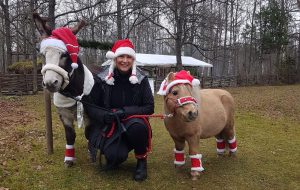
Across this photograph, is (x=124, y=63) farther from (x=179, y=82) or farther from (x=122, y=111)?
(x=179, y=82)

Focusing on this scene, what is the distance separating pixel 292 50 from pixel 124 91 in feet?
104

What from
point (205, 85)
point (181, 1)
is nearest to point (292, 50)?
point (205, 85)

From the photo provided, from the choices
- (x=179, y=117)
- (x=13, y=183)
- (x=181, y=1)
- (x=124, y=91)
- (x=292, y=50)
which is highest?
(x=181, y=1)

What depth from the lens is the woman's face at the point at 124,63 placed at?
4.36 m

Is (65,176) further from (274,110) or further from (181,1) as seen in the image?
(181,1)

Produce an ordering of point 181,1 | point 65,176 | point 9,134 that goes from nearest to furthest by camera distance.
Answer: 1. point 65,176
2. point 9,134
3. point 181,1

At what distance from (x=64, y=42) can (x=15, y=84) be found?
16034 mm

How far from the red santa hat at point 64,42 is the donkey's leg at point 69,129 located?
2.68 ft

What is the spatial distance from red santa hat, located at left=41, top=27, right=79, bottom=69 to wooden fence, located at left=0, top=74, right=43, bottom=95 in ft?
51.2

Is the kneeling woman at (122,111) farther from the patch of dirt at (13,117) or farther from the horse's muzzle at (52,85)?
the patch of dirt at (13,117)

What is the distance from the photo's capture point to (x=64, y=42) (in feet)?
13.1

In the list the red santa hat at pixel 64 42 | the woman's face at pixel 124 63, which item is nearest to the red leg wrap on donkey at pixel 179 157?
the woman's face at pixel 124 63

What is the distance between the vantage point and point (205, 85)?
91.2 feet

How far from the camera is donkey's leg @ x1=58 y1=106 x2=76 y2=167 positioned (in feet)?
15.0
